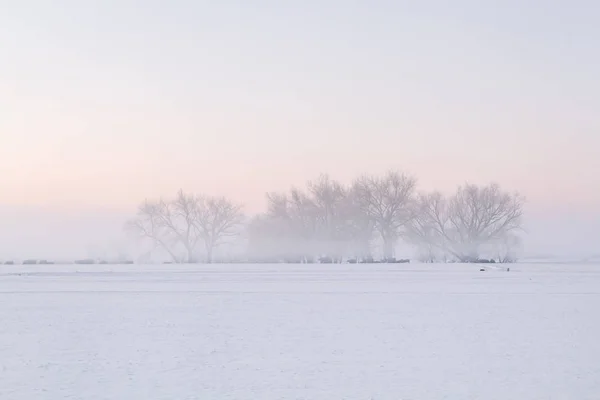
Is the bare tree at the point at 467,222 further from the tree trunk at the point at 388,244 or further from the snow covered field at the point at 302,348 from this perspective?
the snow covered field at the point at 302,348

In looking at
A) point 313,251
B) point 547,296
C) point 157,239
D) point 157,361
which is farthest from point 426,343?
point 157,239

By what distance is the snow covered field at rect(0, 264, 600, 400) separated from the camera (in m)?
9.48

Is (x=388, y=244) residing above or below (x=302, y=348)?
above

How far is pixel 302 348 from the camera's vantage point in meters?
12.7

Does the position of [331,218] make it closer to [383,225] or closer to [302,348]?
[383,225]

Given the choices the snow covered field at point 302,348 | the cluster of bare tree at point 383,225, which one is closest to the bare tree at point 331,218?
the cluster of bare tree at point 383,225

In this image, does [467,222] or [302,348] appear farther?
[467,222]

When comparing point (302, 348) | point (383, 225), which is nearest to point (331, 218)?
point (383, 225)

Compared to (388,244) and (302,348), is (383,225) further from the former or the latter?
(302,348)

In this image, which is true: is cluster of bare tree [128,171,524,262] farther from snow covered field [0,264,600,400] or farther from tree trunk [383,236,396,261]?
snow covered field [0,264,600,400]

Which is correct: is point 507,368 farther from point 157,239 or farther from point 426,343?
point 157,239

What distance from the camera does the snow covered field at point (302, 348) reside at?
9.48 m

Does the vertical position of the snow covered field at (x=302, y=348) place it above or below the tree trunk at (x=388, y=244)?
below

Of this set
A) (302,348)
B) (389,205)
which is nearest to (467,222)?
(389,205)
